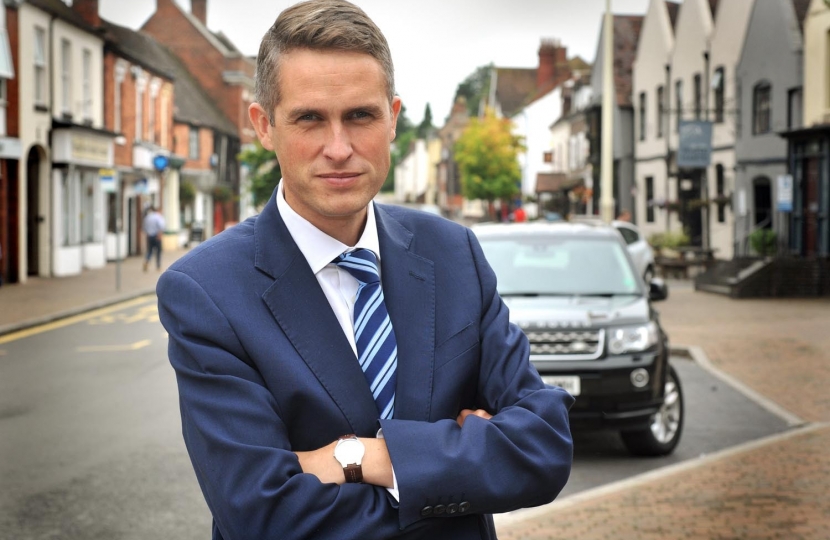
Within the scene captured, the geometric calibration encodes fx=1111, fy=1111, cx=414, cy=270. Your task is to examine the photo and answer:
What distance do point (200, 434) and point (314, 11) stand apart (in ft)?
2.99

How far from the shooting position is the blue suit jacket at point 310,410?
7.44 feet

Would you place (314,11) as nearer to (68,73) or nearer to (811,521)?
(811,521)

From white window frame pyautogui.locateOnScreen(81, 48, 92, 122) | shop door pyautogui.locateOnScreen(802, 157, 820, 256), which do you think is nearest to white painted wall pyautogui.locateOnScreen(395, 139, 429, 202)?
white window frame pyautogui.locateOnScreen(81, 48, 92, 122)

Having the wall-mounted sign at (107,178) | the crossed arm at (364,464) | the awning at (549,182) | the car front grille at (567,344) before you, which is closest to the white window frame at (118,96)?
the wall-mounted sign at (107,178)

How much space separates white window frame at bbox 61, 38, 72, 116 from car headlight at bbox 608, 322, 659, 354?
27305 mm

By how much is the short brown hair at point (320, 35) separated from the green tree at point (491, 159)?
2933 inches

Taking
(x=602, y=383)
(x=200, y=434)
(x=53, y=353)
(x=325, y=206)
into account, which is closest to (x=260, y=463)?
(x=200, y=434)

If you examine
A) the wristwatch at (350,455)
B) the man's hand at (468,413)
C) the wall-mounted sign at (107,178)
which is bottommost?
the wristwatch at (350,455)

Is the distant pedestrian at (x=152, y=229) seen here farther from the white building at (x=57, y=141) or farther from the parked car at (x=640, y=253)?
the parked car at (x=640, y=253)

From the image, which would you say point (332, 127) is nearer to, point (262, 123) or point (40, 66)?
point (262, 123)

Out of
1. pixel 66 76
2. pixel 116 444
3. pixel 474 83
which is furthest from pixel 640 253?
pixel 474 83

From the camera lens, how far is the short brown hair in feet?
7.54

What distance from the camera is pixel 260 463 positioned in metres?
2.26

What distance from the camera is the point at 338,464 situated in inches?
91.1
